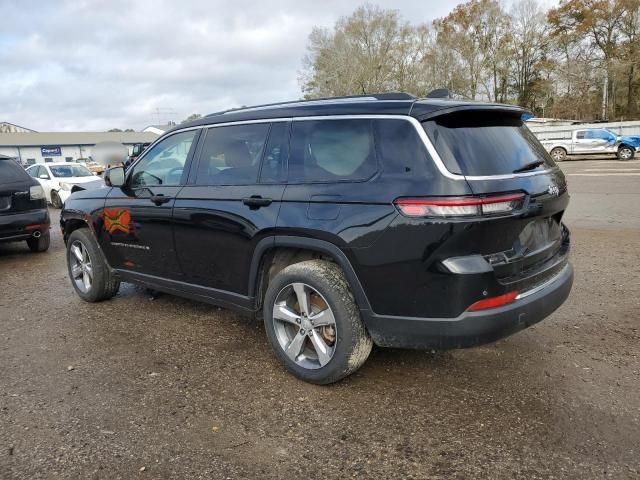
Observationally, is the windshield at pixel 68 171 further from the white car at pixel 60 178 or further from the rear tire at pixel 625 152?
the rear tire at pixel 625 152

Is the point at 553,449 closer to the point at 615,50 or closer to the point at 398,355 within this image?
the point at 398,355

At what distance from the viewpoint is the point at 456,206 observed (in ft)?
8.93

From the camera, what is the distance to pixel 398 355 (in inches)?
150

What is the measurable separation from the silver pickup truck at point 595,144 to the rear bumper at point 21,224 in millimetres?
24001

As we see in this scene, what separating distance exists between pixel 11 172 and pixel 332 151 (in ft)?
21.2

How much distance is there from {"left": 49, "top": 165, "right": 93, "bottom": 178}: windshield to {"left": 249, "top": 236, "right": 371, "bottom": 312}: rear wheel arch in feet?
47.7

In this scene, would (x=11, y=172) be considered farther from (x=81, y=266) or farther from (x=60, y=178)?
(x=60, y=178)

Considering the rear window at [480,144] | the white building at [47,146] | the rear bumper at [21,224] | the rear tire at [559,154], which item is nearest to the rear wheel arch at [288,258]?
the rear window at [480,144]

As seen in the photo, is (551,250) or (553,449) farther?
(551,250)

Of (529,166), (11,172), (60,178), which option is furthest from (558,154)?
(529,166)

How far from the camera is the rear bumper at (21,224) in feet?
24.3

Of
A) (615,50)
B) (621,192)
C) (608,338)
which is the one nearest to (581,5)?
(615,50)

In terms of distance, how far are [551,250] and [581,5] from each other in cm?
5490

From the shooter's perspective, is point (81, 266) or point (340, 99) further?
point (81, 266)
